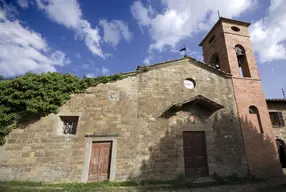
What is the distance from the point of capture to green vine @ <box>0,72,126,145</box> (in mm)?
7418

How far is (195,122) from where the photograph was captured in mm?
9133

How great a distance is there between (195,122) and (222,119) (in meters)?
1.83

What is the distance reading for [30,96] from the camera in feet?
25.2

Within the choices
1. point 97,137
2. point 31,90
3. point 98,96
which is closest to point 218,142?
point 97,137

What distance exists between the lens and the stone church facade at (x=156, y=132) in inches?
285

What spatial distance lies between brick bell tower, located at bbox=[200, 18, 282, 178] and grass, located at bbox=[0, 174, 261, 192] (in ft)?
7.14

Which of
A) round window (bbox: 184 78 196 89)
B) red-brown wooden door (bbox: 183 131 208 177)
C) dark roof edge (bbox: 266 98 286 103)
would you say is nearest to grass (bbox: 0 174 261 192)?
red-brown wooden door (bbox: 183 131 208 177)

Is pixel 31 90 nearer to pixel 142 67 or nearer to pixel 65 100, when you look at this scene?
pixel 65 100

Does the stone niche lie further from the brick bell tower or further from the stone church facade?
the brick bell tower

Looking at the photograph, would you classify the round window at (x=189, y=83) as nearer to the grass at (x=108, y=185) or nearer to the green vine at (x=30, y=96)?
the grass at (x=108, y=185)

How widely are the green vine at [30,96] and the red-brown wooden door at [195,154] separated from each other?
6.75m

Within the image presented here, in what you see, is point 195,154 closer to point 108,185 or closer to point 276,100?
point 108,185

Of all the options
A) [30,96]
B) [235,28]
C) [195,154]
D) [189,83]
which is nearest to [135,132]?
[195,154]

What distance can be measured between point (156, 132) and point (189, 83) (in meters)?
4.10
